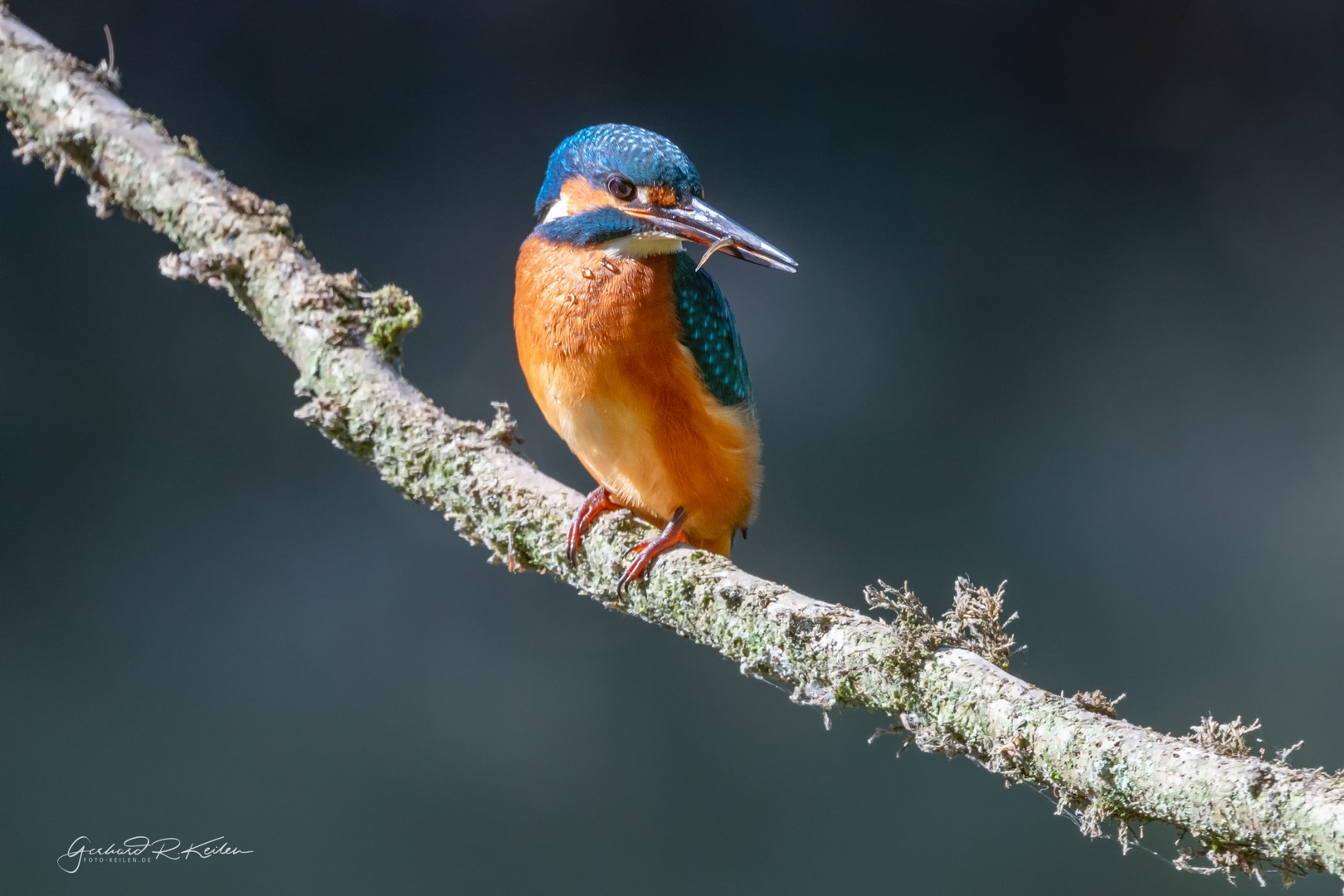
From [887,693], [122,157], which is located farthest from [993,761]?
[122,157]

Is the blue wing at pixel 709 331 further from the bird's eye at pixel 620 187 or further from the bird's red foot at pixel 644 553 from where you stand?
the bird's red foot at pixel 644 553

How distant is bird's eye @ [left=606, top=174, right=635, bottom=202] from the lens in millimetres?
1246

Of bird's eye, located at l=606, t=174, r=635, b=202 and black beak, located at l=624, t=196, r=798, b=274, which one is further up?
bird's eye, located at l=606, t=174, r=635, b=202

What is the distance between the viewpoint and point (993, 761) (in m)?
0.72

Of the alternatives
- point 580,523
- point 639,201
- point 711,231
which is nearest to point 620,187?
point 639,201

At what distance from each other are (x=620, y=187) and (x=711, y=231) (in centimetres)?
15

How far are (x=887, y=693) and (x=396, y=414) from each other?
0.64m

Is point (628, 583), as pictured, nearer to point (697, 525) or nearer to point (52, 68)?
point (697, 525)

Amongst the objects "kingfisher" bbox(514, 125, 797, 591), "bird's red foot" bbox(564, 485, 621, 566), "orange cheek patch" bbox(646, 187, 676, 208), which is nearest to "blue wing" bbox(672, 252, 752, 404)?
"kingfisher" bbox(514, 125, 797, 591)

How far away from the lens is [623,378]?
1.25m

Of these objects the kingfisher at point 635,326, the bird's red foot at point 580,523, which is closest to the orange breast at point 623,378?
the kingfisher at point 635,326


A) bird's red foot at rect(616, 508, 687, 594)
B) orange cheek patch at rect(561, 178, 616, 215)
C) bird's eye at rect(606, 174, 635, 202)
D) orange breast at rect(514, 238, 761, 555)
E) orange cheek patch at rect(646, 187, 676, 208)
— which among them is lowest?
bird's red foot at rect(616, 508, 687, 594)

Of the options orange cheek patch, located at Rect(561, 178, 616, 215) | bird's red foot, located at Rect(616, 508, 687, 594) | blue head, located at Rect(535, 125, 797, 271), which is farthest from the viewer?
orange cheek patch, located at Rect(561, 178, 616, 215)

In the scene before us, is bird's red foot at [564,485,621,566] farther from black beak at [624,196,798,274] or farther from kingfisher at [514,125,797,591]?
black beak at [624,196,798,274]
